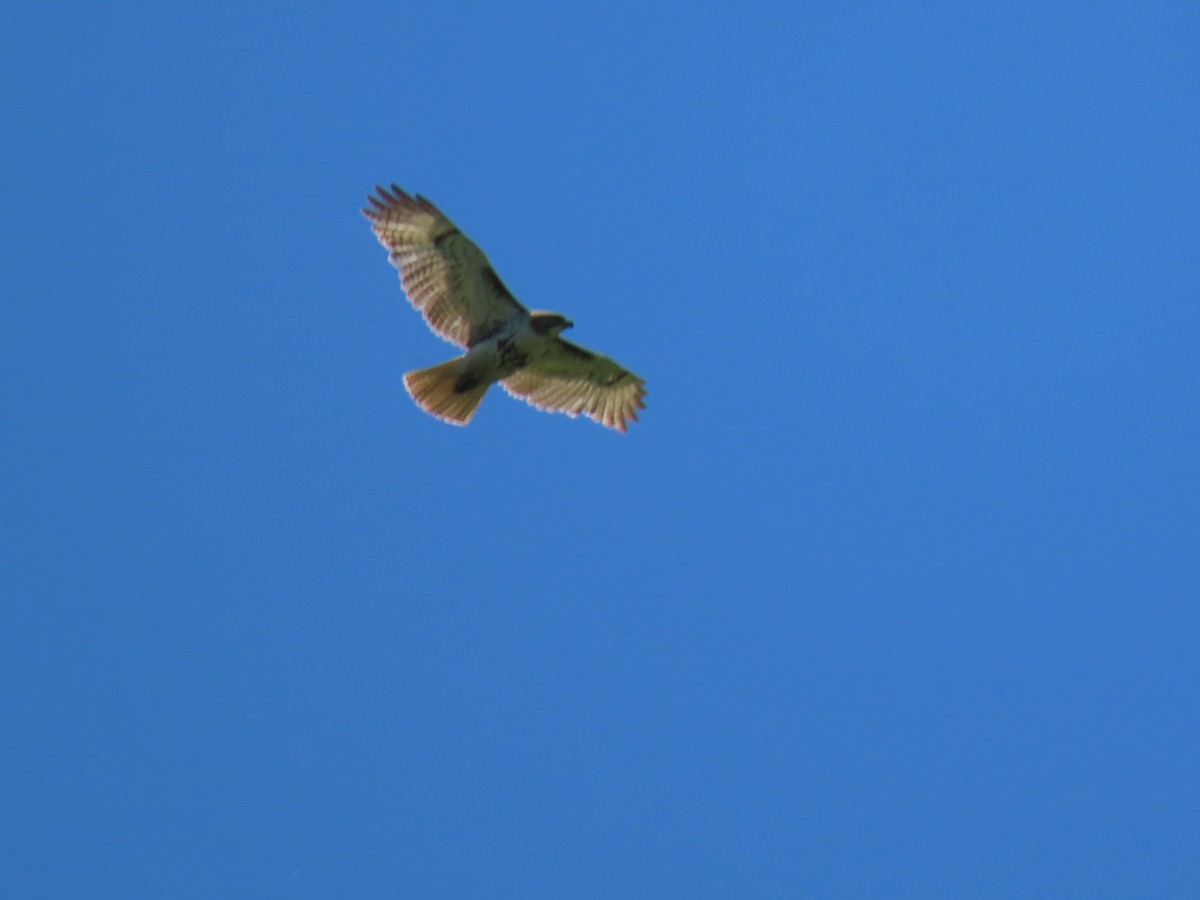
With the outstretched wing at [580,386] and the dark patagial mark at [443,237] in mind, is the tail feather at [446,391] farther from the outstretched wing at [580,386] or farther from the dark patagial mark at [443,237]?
the dark patagial mark at [443,237]

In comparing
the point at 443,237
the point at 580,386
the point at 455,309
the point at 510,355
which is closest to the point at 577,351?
the point at 580,386

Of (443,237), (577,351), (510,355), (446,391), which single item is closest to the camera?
(443,237)

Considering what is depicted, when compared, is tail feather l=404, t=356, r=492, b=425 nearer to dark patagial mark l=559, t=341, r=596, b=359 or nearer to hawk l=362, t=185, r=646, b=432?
hawk l=362, t=185, r=646, b=432

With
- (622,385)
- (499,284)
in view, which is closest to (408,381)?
(499,284)

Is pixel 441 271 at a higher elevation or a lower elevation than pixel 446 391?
higher

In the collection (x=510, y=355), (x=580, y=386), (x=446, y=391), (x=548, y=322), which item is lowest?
(x=446, y=391)

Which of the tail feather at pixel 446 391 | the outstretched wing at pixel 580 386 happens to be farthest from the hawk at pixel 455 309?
the outstretched wing at pixel 580 386

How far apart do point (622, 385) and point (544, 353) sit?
47.8 inches

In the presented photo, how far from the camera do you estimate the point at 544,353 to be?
17.1 meters

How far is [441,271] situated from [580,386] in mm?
2080

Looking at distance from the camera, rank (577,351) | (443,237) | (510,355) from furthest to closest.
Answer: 1. (577,351)
2. (510,355)
3. (443,237)

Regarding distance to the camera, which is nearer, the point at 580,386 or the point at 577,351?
the point at 577,351

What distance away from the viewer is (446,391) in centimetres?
1650

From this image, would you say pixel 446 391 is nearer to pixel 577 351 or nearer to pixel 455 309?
pixel 455 309
